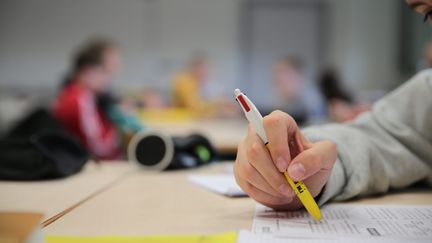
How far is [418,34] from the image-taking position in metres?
5.53

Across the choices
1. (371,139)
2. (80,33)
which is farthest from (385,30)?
(371,139)

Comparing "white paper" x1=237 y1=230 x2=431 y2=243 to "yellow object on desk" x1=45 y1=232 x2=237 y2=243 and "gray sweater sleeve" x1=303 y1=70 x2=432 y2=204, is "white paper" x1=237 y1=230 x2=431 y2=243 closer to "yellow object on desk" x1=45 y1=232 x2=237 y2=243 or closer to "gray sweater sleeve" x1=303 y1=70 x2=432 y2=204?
"yellow object on desk" x1=45 y1=232 x2=237 y2=243

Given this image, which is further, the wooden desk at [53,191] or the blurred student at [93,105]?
the blurred student at [93,105]

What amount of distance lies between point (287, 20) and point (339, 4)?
728mm

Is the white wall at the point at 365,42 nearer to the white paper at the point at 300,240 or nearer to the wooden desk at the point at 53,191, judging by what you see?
the wooden desk at the point at 53,191

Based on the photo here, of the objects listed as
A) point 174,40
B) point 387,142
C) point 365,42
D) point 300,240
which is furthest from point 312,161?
point 174,40

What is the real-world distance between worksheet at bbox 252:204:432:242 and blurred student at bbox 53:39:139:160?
185 cm

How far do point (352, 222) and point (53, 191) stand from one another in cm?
61

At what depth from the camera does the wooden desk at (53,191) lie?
861 millimetres

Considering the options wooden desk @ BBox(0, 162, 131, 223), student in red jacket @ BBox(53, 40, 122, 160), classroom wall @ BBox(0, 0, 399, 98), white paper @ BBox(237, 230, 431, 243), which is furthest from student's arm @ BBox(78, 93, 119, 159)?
classroom wall @ BBox(0, 0, 399, 98)

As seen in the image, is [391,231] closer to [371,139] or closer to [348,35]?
[371,139]

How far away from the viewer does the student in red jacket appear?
2.80 m

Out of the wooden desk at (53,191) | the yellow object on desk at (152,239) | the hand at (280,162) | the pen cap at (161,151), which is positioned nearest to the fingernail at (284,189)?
the hand at (280,162)

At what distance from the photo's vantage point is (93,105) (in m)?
2.99
